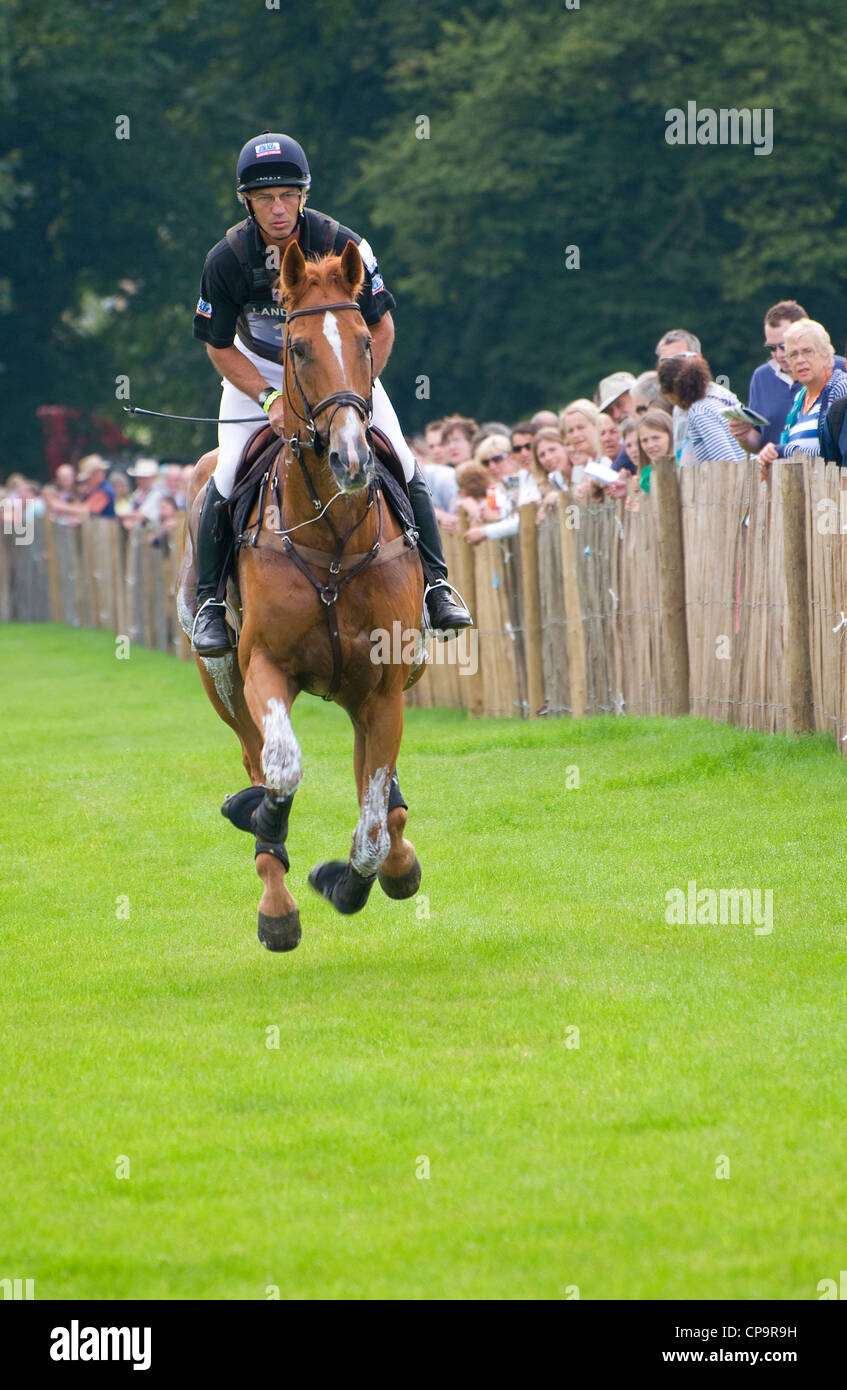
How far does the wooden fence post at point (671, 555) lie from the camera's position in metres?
14.4

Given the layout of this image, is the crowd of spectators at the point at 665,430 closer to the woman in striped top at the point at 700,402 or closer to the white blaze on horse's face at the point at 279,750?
Result: the woman in striped top at the point at 700,402

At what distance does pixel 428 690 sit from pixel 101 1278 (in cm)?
1608

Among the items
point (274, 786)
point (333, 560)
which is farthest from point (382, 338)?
point (274, 786)

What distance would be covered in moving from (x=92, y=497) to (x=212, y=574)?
88.7 ft

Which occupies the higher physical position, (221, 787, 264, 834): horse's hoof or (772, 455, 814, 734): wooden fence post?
(772, 455, 814, 734): wooden fence post

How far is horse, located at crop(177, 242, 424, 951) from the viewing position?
7879 mm

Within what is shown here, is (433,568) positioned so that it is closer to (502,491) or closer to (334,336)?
(334,336)

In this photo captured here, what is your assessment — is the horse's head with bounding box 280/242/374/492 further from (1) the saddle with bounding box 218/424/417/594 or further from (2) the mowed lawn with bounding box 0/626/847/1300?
(2) the mowed lawn with bounding box 0/626/847/1300

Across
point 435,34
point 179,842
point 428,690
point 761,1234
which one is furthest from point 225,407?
point 435,34

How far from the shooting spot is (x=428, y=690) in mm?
21062

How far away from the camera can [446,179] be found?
136ft

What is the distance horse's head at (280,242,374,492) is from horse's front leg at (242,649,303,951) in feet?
3.48
